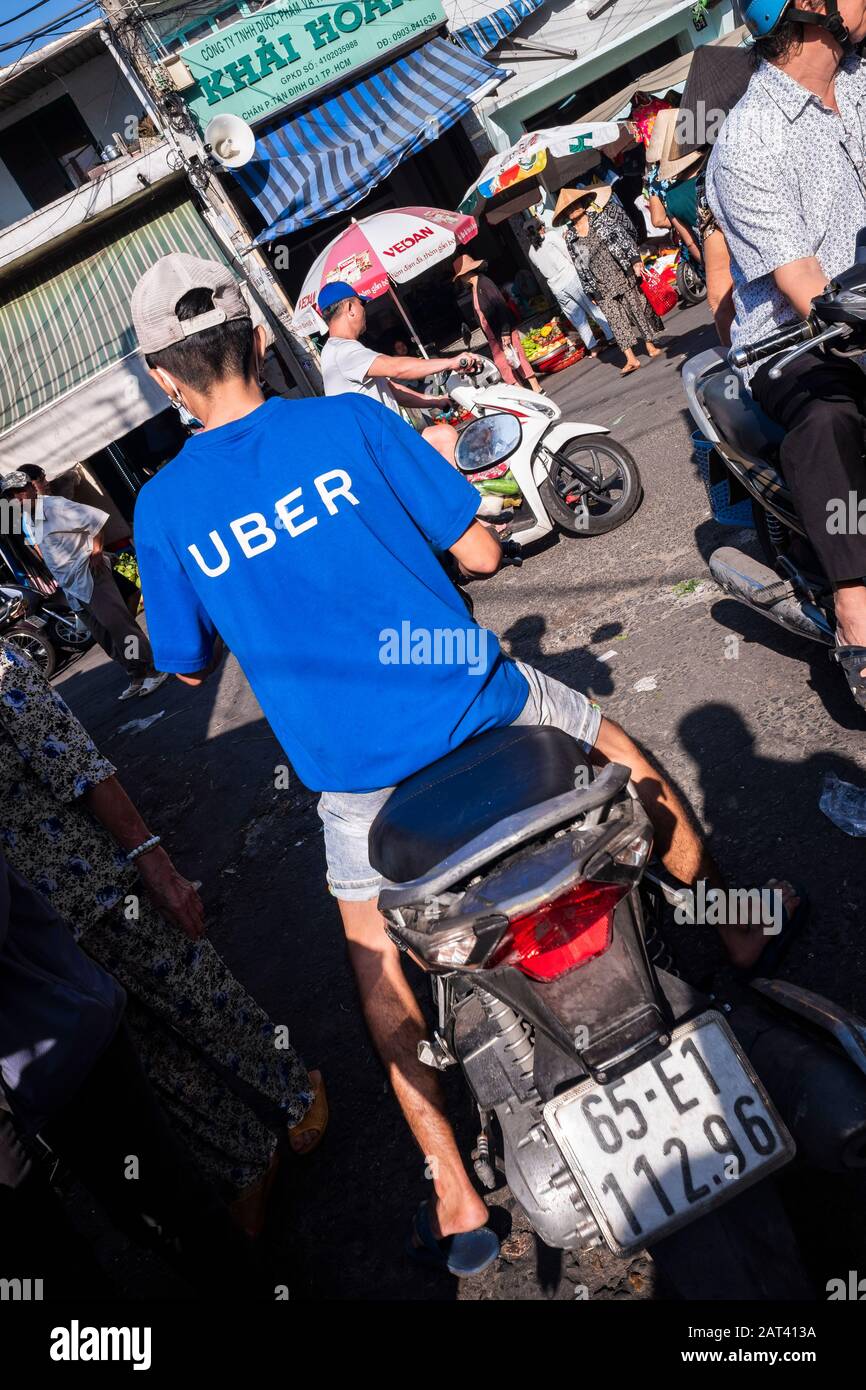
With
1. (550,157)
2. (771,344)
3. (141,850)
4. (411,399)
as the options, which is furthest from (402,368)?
(550,157)

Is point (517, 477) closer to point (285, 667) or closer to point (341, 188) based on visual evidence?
point (285, 667)

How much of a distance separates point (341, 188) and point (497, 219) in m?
3.82

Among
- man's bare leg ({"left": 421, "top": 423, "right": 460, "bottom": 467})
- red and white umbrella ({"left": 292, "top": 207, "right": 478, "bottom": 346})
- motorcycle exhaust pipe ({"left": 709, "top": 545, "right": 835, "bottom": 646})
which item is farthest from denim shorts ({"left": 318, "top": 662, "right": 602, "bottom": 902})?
red and white umbrella ({"left": 292, "top": 207, "right": 478, "bottom": 346})

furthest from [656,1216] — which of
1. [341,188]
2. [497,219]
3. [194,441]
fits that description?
[341,188]

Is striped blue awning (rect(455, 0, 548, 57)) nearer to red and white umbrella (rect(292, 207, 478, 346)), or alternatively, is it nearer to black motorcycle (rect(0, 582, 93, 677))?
red and white umbrella (rect(292, 207, 478, 346))

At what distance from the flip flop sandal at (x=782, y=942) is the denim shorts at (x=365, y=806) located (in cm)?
78

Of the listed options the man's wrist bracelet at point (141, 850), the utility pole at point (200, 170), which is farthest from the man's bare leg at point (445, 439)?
the utility pole at point (200, 170)

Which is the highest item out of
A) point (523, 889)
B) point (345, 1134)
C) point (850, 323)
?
point (850, 323)

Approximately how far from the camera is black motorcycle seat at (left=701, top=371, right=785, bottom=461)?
3686 mm

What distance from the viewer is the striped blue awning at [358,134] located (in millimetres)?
16719

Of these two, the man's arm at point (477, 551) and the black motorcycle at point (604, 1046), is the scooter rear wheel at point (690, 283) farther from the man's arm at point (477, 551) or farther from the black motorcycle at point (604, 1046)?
the black motorcycle at point (604, 1046)

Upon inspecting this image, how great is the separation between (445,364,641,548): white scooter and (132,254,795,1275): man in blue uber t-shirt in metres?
4.08

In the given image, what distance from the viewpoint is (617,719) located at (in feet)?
14.7

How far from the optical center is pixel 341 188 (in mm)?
16641
